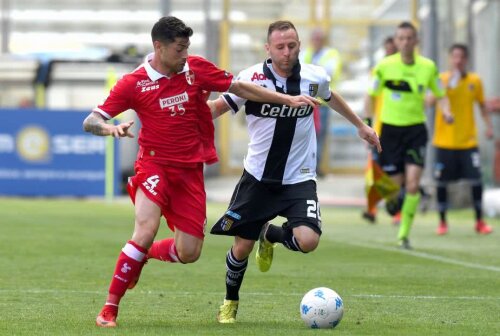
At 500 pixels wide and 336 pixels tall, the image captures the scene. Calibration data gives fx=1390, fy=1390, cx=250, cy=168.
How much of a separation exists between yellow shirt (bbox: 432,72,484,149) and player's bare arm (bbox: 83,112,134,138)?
33.0 ft

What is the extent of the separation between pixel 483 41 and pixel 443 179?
905cm

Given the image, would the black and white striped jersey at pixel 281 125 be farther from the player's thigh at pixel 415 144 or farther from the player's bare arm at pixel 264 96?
the player's thigh at pixel 415 144

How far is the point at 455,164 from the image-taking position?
60.2ft

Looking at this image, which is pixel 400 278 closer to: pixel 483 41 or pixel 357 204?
pixel 357 204

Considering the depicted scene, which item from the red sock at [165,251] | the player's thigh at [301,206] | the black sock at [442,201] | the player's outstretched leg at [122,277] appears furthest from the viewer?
the black sock at [442,201]

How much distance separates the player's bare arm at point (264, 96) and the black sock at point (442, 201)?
30.0 feet

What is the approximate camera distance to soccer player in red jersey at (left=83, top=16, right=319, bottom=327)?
8.77 metres

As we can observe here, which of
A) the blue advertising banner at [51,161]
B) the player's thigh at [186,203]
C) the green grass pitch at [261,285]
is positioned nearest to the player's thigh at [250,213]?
the player's thigh at [186,203]

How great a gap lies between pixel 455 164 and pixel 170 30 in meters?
10.2

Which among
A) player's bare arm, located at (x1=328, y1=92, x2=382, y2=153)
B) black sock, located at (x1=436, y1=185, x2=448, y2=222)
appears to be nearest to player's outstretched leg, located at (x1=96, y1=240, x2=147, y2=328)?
player's bare arm, located at (x1=328, y1=92, x2=382, y2=153)

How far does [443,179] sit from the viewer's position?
722 inches

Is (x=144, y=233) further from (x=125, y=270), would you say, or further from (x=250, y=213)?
(x=250, y=213)

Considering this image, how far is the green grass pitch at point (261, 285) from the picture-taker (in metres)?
8.63

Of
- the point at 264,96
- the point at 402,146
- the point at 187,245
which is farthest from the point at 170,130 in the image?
the point at 402,146
